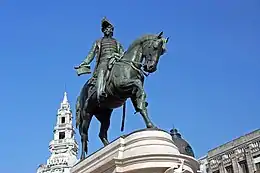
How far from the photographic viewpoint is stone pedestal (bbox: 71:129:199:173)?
11.3 meters

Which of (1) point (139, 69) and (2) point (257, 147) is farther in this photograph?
(2) point (257, 147)

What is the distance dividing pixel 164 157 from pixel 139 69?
3.10 metres

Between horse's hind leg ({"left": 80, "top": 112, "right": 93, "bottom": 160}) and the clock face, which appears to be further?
the clock face

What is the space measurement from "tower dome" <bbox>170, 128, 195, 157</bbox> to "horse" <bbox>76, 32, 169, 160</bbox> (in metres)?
3.45

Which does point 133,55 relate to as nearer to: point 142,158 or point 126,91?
point 126,91

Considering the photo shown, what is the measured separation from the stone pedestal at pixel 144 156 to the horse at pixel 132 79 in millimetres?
585

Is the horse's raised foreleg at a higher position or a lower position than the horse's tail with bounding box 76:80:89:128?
lower

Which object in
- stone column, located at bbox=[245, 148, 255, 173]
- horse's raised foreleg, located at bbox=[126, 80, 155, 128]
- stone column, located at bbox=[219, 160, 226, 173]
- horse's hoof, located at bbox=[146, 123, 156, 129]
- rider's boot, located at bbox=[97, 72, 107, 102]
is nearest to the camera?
horse's hoof, located at bbox=[146, 123, 156, 129]

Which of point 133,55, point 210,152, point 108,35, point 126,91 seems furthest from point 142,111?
point 210,152

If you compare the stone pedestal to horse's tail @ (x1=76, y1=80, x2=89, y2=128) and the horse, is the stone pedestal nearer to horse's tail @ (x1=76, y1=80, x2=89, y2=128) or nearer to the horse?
the horse

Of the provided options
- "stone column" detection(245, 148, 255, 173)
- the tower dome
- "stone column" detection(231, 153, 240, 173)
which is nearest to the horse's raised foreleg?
the tower dome

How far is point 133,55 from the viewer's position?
13.4 m

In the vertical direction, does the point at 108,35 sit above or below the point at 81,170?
above

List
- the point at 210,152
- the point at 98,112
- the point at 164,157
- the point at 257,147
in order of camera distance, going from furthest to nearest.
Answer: the point at 210,152, the point at 257,147, the point at 98,112, the point at 164,157
